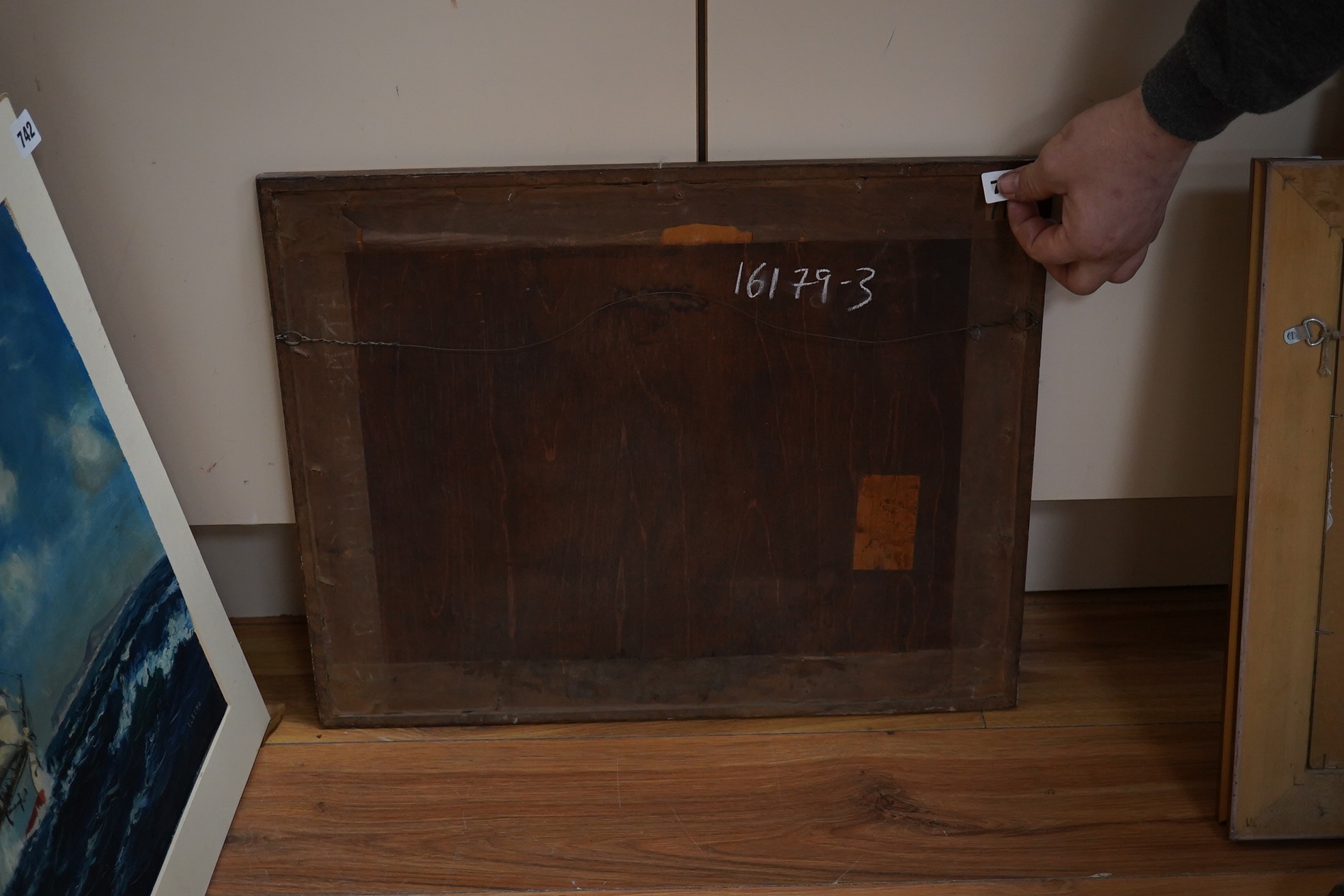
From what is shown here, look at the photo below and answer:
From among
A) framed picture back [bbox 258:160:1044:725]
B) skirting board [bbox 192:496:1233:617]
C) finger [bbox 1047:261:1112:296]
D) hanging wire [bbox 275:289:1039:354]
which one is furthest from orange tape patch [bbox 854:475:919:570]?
skirting board [bbox 192:496:1233:617]

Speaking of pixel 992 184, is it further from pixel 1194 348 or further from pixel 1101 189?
pixel 1194 348

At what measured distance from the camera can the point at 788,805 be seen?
129 centimetres

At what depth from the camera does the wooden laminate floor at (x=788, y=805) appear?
1.19m

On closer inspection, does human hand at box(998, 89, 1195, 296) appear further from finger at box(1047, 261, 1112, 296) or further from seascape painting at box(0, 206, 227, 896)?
seascape painting at box(0, 206, 227, 896)

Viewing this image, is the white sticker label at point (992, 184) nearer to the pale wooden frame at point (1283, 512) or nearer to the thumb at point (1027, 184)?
the thumb at point (1027, 184)

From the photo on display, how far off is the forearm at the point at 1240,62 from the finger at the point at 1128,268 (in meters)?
0.18

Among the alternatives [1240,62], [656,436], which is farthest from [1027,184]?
[656,436]

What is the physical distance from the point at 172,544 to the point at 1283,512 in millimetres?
1283

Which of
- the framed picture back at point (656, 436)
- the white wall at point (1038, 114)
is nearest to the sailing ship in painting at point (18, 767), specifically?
the framed picture back at point (656, 436)

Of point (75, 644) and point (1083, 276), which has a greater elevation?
point (1083, 276)

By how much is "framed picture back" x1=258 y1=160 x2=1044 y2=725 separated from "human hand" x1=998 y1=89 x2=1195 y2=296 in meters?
0.05

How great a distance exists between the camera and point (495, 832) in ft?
4.11

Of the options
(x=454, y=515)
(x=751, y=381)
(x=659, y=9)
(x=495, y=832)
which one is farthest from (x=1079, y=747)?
(x=659, y=9)

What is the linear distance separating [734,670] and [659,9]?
828 mm
